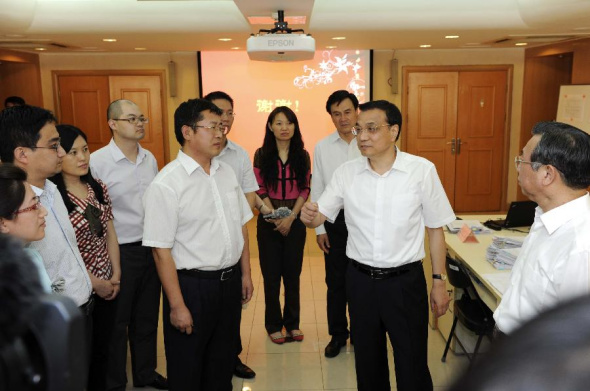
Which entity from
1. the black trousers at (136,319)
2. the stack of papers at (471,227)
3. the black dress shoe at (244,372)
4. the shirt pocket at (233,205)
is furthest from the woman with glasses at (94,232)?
the stack of papers at (471,227)

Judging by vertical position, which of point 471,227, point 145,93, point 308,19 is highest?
point 308,19

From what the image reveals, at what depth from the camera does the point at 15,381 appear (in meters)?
0.53

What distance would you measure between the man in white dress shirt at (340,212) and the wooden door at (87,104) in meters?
5.68

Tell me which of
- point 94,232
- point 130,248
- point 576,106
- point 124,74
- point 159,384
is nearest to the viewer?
point 94,232

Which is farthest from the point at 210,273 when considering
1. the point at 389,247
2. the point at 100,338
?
the point at 389,247

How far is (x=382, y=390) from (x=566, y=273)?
1441mm

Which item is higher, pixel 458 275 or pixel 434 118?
pixel 434 118

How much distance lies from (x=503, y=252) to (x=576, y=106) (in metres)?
4.73

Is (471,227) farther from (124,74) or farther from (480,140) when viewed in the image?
(124,74)

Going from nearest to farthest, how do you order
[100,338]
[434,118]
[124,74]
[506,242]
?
1. [100,338]
2. [506,242]
3. [124,74]
4. [434,118]

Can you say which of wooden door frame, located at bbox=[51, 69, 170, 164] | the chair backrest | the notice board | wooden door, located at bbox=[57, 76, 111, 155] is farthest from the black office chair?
wooden door, located at bbox=[57, 76, 111, 155]

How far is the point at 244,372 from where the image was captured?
3418 millimetres

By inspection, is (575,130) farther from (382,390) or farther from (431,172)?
(382,390)

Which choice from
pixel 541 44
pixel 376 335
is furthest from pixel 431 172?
pixel 541 44
